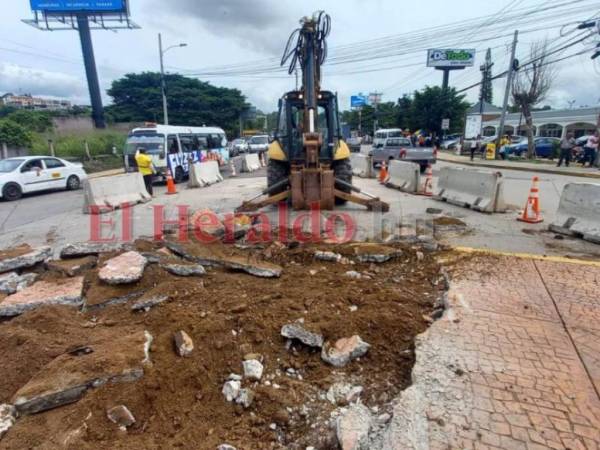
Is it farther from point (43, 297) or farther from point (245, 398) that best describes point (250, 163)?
point (245, 398)

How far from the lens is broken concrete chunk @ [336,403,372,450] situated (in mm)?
2105

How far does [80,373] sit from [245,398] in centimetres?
125

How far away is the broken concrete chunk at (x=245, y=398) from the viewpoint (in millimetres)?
2588

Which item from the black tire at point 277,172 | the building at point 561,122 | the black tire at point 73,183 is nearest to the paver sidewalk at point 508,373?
the black tire at point 277,172

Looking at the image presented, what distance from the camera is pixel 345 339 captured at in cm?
→ 319

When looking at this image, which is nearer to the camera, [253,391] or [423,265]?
[253,391]

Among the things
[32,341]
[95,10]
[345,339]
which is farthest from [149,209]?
[95,10]

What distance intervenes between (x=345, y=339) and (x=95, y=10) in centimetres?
4249

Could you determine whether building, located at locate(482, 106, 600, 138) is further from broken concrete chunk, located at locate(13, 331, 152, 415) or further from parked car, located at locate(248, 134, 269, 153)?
broken concrete chunk, located at locate(13, 331, 152, 415)

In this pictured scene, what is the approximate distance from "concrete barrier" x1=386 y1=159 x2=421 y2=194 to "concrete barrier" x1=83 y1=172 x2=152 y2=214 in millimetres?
8553

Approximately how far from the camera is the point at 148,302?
3.83m

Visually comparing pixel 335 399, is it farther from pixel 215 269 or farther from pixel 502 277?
pixel 502 277

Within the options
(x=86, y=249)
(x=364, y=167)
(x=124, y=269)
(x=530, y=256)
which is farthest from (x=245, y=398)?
(x=364, y=167)

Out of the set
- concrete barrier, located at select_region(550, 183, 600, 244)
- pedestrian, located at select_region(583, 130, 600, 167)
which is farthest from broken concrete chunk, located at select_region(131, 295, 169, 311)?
pedestrian, located at select_region(583, 130, 600, 167)
